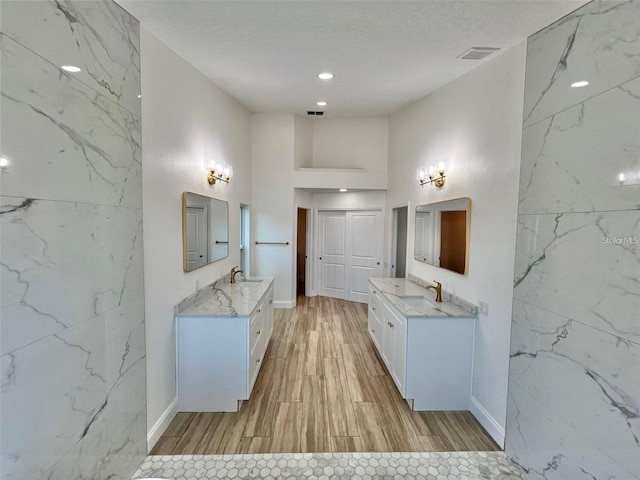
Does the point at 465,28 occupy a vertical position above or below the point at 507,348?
above

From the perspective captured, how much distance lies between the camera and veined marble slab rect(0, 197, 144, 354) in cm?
124

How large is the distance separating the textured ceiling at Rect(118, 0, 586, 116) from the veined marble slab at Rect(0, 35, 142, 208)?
81cm

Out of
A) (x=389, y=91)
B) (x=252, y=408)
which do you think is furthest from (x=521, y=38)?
(x=252, y=408)

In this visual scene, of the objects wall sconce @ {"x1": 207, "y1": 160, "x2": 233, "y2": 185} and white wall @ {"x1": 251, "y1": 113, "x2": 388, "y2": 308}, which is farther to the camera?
white wall @ {"x1": 251, "y1": 113, "x2": 388, "y2": 308}

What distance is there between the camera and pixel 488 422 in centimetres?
247

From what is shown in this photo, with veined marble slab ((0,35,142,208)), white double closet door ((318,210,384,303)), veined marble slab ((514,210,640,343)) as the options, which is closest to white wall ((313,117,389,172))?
white double closet door ((318,210,384,303))

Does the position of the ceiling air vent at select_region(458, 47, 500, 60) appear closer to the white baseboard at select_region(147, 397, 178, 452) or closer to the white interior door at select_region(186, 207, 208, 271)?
the white interior door at select_region(186, 207, 208, 271)

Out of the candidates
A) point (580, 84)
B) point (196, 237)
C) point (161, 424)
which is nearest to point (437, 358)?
point (580, 84)

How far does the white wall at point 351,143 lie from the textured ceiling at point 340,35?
2060 mm

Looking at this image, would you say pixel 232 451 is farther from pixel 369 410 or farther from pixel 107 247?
pixel 107 247

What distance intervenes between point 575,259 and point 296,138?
438cm

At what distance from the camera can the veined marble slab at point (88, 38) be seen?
4.27 feet

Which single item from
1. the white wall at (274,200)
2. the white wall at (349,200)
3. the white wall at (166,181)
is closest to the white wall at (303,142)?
the white wall at (274,200)

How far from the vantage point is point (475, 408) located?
267 cm
